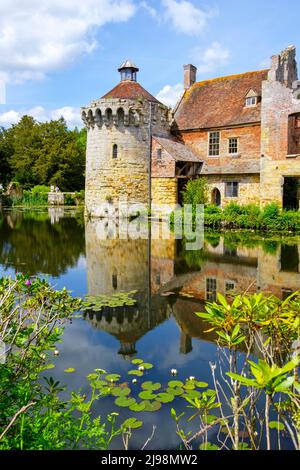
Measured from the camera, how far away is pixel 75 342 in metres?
6.99

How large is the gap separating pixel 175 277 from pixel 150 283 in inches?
39.2

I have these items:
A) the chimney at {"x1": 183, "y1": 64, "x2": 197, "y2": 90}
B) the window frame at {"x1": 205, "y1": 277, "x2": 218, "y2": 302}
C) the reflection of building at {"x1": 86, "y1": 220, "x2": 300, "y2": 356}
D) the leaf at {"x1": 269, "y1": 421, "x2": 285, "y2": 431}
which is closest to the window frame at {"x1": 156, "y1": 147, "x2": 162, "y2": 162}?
the chimney at {"x1": 183, "y1": 64, "x2": 197, "y2": 90}

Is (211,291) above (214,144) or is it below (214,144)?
below

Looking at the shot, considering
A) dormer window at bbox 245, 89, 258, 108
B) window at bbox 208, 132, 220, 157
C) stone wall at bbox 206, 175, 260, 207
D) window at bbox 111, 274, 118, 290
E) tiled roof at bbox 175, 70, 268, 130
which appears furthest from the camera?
window at bbox 208, 132, 220, 157

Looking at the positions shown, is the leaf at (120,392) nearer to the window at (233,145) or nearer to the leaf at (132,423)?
the leaf at (132,423)

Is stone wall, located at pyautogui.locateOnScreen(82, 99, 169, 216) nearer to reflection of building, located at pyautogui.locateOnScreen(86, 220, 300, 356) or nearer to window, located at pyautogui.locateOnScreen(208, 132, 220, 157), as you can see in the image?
window, located at pyautogui.locateOnScreen(208, 132, 220, 157)

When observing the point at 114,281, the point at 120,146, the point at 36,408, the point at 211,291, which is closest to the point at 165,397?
the point at 36,408

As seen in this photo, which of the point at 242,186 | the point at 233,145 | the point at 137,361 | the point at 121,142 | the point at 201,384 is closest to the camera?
the point at 201,384

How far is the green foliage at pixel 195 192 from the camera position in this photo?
89.8 feet

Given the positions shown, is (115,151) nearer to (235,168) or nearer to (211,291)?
(235,168)

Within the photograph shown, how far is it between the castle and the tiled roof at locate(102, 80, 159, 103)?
8cm

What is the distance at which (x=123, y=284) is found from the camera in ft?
36.5

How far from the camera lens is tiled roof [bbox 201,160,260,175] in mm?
26906
